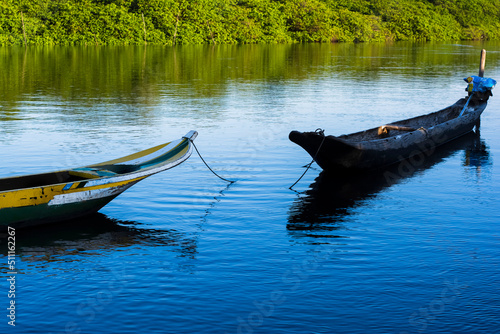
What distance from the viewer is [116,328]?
8383 millimetres

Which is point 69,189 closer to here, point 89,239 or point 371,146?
point 89,239

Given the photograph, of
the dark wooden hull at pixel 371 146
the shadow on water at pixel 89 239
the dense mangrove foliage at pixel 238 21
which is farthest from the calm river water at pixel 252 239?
the dense mangrove foliage at pixel 238 21

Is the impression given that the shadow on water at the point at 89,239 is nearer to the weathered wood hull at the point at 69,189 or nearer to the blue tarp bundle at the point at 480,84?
the weathered wood hull at the point at 69,189

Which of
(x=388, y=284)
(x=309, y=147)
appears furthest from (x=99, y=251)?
(x=309, y=147)

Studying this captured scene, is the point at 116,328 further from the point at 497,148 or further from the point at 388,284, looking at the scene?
the point at 497,148

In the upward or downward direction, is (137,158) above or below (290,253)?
above

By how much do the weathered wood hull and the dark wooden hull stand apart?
380 centimetres

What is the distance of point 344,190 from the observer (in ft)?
51.3

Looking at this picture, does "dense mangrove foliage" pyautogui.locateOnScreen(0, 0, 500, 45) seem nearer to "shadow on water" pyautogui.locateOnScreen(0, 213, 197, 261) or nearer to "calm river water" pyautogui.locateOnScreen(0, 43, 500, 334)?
"calm river water" pyautogui.locateOnScreen(0, 43, 500, 334)

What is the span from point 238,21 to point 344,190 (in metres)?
78.0

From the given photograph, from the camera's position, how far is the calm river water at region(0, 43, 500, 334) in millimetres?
8789

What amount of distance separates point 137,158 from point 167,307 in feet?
18.9

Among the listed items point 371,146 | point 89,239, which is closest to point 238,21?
point 371,146

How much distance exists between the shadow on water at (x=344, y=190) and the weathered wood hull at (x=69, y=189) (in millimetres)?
2920
